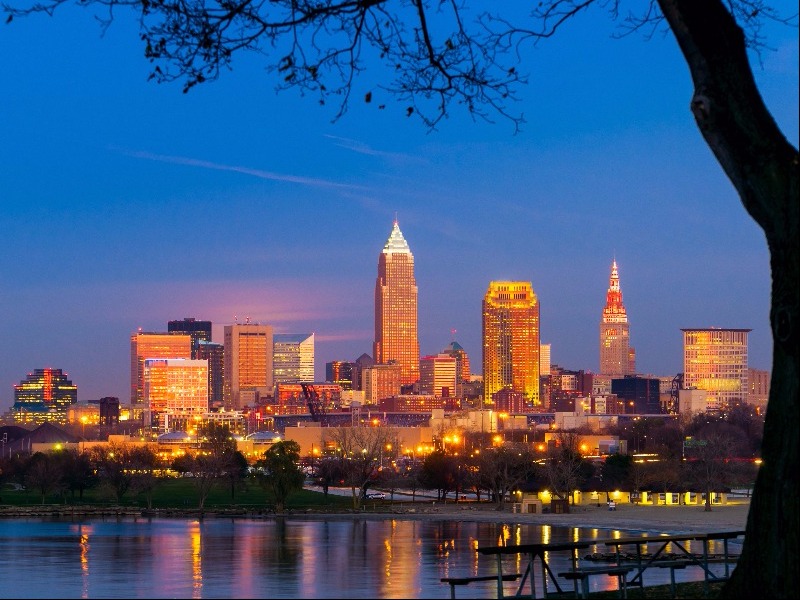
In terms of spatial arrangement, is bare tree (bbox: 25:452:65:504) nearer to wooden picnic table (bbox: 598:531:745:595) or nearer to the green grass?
the green grass

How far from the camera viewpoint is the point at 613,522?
65.7 meters

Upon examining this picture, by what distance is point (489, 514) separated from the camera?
Result: 243 ft

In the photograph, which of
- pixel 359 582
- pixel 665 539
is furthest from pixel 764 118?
pixel 359 582

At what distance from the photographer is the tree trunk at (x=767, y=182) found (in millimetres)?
11594

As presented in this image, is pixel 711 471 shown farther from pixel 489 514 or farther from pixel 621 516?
pixel 489 514

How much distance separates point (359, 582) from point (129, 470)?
6873 centimetres

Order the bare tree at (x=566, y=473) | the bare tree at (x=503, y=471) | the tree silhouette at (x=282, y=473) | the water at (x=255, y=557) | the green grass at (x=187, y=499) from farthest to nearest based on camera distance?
the green grass at (x=187, y=499) → the bare tree at (x=503, y=471) → the bare tree at (x=566, y=473) → the tree silhouette at (x=282, y=473) → the water at (x=255, y=557)

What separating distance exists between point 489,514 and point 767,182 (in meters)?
63.8

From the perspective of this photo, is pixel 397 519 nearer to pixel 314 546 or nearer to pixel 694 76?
pixel 314 546

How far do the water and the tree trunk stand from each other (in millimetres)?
12172

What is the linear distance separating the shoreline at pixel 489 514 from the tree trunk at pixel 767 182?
48.9 m

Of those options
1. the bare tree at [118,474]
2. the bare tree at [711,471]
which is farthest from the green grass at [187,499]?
the bare tree at [711,471]

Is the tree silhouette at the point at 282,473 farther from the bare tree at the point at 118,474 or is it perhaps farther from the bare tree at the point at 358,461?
the bare tree at the point at 118,474

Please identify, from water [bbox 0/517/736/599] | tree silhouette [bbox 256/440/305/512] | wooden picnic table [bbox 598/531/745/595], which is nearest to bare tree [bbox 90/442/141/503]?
tree silhouette [bbox 256/440/305/512]
